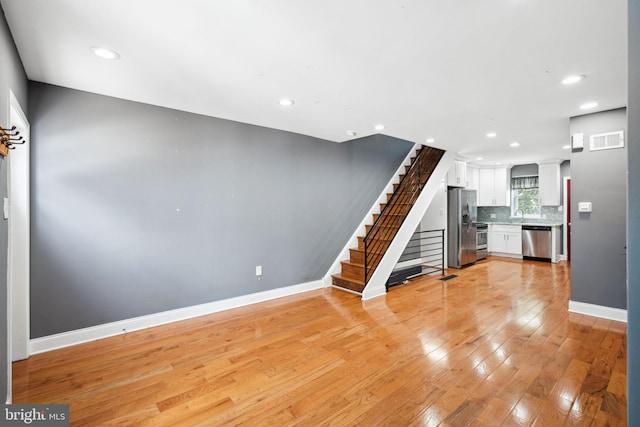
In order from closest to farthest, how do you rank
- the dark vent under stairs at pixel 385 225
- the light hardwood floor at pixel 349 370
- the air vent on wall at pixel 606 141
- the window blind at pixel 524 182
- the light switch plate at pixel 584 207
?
the light hardwood floor at pixel 349 370 < the air vent on wall at pixel 606 141 < the light switch plate at pixel 584 207 < the dark vent under stairs at pixel 385 225 < the window blind at pixel 524 182

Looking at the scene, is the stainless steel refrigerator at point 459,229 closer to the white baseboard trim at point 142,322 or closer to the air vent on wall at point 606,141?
the air vent on wall at point 606,141

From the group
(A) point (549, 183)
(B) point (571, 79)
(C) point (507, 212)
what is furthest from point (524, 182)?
(B) point (571, 79)

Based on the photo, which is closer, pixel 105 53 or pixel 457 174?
pixel 105 53

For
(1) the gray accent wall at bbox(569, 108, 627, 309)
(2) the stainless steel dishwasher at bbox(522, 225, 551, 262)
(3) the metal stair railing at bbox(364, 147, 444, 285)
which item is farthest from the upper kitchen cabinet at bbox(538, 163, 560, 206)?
(1) the gray accent wall at bbox(569, 108, 627, 309)

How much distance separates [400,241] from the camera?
4.68 meters

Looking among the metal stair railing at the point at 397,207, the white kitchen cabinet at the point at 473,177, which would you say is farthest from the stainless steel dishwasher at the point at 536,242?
the metal stair railing at the point at 397,207

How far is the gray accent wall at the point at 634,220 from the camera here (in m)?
0.83

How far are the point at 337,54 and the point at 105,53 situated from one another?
171 centimetres

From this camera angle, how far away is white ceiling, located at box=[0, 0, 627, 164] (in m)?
1.67

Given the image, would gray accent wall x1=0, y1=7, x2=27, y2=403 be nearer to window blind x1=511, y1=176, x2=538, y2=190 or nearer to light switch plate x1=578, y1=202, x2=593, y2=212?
light switch plate x1=578, y1=202, x2=593, y2=212

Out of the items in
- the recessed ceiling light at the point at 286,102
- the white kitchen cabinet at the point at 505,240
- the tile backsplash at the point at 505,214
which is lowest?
the white kitchen cabinet at the point at 505,240

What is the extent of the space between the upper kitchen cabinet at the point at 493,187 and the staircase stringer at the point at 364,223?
263 centimetres

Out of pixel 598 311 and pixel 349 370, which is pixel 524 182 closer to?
pixel 598 311

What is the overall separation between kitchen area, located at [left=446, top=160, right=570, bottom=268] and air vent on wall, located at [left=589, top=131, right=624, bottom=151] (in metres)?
2.83
